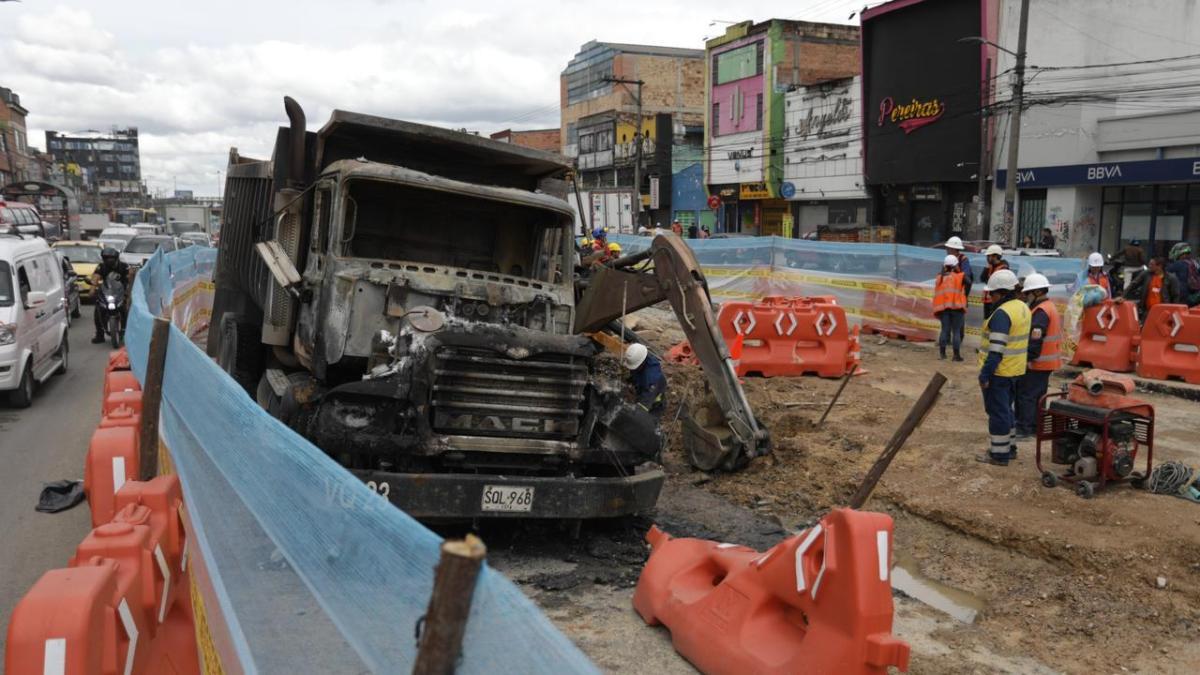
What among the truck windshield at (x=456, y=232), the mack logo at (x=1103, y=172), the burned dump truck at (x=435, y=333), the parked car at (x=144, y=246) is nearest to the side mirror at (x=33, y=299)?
the burned dump truck at (x=435, y=333)

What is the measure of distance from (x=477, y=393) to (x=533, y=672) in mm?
4195

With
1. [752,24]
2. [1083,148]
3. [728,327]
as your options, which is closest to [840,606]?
[728,327]

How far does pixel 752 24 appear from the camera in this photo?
152ft

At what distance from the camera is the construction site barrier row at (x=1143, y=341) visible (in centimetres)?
1218

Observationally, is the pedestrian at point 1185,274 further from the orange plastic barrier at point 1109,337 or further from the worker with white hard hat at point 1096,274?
the orange plastic barrier at point 1109,337

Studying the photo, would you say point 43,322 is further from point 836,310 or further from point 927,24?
point 927,24

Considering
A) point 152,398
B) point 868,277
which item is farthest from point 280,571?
point 868,277

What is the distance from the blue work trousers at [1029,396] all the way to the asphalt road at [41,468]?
812cm

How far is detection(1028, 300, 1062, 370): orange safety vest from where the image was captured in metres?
8.48

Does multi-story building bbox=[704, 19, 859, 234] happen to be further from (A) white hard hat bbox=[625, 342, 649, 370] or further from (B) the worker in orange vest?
(A) white hard hat bbox=[625, 342, 649, 370]

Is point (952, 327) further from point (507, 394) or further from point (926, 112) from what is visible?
point (926, 112)

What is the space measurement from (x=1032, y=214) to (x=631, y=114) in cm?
3536

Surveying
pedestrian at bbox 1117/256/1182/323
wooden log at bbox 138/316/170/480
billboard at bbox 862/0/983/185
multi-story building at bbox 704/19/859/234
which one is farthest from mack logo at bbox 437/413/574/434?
multi-story building at bbox 704/19/859/234

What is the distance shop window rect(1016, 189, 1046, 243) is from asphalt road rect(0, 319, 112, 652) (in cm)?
2676
